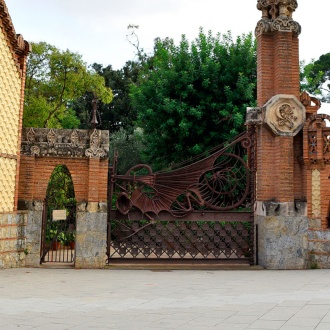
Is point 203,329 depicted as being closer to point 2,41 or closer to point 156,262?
point 156,262

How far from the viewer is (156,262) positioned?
1061 cm

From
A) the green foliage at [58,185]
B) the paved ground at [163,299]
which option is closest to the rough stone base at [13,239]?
Answer: the paved ground at [163,299]

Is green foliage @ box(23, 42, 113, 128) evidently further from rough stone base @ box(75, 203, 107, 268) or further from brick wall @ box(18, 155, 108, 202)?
rough stone base @ box(75, 203, 107, 268)

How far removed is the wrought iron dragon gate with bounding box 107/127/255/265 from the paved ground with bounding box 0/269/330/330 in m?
0.89

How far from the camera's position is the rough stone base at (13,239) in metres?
9.77

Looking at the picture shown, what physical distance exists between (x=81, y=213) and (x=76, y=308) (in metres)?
4.42

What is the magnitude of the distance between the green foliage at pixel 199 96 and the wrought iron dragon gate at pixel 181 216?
568 centimetres

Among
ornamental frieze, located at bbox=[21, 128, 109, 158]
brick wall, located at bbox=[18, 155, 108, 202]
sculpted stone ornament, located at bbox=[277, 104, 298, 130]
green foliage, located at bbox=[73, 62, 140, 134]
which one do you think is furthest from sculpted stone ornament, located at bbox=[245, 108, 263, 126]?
green foliage, located at bbox=[73, 62, 140, 134]

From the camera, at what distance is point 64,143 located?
10.5 metres

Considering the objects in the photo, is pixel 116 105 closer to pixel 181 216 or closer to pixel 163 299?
pixel 181 216

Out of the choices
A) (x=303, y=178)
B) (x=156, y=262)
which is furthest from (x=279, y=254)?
(x=156, y=262)

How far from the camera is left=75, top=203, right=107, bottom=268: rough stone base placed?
33.6 ft

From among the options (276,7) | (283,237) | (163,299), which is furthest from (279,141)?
(163,299)

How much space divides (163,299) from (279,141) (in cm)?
542
